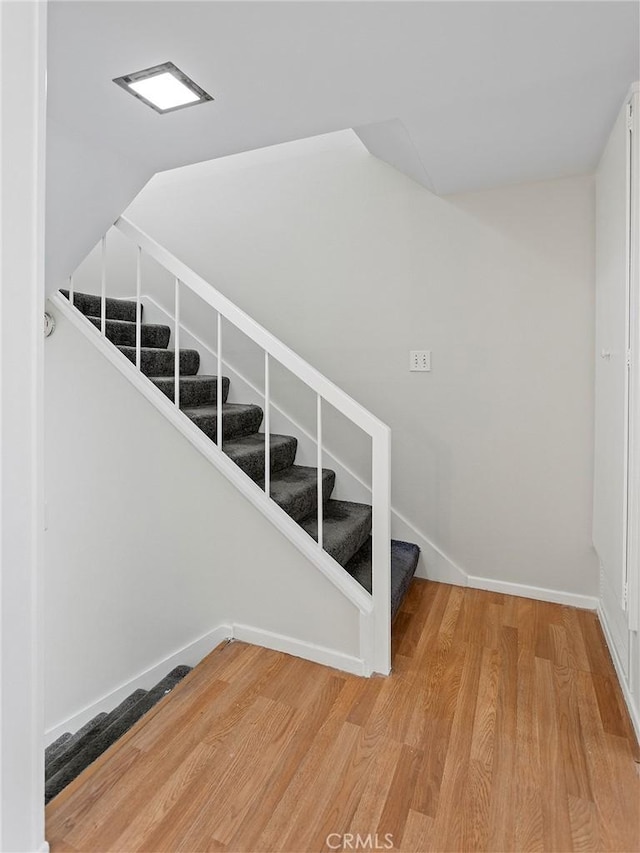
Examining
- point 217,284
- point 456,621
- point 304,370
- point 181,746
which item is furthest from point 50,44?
point 456,621

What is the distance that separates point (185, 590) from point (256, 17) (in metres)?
2.05

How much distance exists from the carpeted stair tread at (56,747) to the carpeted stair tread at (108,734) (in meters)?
0.18

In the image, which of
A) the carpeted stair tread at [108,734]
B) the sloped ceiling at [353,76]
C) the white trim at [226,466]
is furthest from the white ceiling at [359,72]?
the carpeted stair tread at [108,734]

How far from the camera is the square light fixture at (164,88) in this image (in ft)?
4.64

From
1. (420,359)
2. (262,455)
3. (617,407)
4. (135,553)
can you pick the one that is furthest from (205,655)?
(617,407)

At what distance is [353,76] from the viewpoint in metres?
1.42

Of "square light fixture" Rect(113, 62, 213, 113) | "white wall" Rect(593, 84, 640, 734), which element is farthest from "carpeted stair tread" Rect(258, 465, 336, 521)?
"square light fixture" Rect(113, 62, 213, 113)

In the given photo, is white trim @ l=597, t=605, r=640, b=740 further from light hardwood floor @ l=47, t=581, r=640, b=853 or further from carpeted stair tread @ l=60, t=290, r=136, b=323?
carpeted stair tread @ l=60, t=290, r=136, b=323

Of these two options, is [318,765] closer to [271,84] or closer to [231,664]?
[231,664]

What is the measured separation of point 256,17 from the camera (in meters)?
1.19

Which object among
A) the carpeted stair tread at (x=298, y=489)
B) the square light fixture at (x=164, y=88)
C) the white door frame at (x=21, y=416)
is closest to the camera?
the white door frame at (x=21, y=416)

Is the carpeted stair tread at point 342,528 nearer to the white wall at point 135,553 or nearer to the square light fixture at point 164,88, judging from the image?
the white wall at point 135,553

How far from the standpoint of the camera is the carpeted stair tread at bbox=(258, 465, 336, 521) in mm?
2135

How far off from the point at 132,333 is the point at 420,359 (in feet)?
5.34
